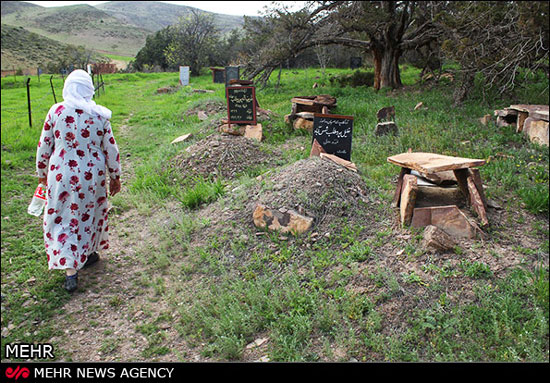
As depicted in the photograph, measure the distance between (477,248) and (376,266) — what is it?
2.94ft

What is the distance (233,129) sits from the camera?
25.3 ft

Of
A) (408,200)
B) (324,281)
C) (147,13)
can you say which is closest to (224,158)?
(408,200)

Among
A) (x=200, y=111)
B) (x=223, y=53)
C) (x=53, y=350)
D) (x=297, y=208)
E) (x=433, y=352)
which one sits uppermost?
(x=223, y=53)

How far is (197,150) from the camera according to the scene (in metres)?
6.81

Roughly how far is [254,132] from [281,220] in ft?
12.8

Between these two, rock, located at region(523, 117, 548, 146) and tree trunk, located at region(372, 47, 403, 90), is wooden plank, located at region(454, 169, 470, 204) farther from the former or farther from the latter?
tree trunk, located at region(372, 47, 403, 90)

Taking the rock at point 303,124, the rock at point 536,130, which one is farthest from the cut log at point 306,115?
the rock at point 536,130

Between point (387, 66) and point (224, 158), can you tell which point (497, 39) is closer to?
point (387, 66)

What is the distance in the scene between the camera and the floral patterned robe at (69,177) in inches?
140

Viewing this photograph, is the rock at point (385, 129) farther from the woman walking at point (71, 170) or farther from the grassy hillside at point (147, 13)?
the grassy hillside at point (147, 13)

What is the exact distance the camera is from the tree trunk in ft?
42.0

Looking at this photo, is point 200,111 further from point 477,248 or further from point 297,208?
point 477,248

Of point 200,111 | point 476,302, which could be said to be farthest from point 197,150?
point 476,302

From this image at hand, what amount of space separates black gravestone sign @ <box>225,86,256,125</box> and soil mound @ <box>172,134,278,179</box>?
3.34ft
